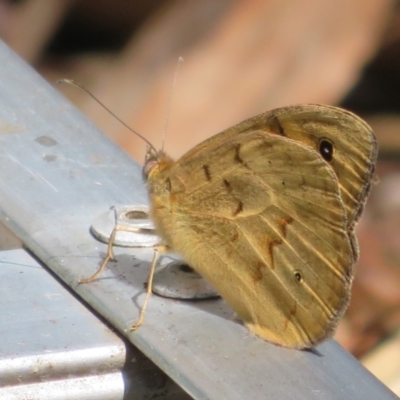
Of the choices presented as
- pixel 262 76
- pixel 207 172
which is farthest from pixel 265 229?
pixel 262 76

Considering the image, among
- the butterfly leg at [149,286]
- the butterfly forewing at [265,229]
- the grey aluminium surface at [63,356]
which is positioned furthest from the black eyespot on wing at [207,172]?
the grey aluminium surface at [63,356]

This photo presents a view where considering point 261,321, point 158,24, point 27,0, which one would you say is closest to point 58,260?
point 261,321

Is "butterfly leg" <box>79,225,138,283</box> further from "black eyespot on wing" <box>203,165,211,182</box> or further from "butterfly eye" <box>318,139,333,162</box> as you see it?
"butterfly eye" <box>318,139,333,162</box>

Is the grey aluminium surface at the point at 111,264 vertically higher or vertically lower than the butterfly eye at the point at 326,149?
lower

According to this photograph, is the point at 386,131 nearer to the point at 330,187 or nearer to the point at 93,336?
the point at 330,187

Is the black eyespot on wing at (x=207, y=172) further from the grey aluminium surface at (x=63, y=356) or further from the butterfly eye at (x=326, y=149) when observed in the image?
the grey aluminium surface at (x=63, y=356)
